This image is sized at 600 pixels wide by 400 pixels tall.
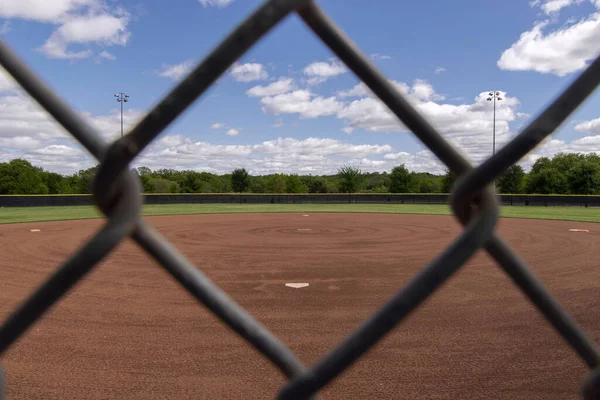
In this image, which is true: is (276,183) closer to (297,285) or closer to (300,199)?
(300,199)

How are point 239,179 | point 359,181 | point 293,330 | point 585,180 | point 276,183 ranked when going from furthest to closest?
1. point 276,183
2. point 239,179
3. point 359,181
4. point 585,180
5. point 293,330

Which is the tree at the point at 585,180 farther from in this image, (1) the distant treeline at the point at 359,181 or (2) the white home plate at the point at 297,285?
(2) the white home plate at the point at 297,285

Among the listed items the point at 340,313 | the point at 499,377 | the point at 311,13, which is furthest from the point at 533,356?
the point at 311,13

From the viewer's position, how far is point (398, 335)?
579cm

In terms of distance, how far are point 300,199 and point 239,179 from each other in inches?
1205

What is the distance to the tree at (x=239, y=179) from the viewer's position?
2687 inches

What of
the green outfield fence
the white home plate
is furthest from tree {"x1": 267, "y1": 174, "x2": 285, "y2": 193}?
the white home plate

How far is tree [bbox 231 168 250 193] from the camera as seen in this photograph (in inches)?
2687

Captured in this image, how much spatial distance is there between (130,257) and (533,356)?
906cm

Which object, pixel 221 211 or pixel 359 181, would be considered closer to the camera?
pixel 221 211

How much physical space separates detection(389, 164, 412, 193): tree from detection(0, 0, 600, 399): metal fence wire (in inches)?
1899

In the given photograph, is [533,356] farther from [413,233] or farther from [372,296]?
[413,233]

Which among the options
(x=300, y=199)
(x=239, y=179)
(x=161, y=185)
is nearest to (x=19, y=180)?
(x=161, y=185)

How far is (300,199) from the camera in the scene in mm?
39250
